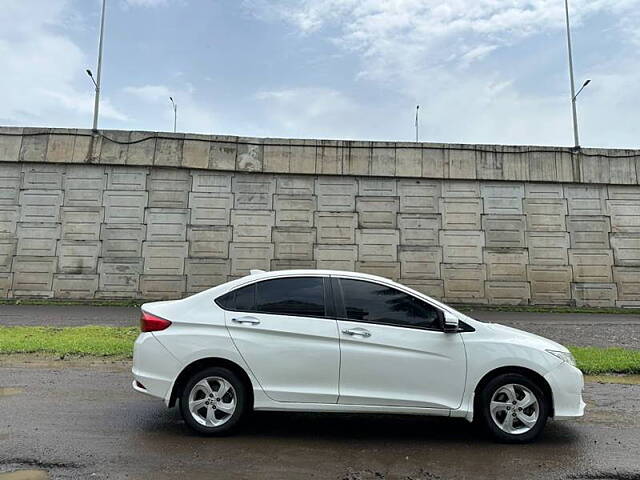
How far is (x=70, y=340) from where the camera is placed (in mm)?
8695

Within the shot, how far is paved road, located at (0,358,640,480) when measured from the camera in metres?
3.60

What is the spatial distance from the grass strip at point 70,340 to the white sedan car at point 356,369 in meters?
4.15

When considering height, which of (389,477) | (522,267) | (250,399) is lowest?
(389,477)

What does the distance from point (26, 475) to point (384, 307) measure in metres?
3.20

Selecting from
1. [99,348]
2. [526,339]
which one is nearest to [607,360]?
[526,339]

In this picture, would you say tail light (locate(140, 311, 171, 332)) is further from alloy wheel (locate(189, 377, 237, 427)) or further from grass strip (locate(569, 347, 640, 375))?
grass strip (locate(569, 347, 640, 375))

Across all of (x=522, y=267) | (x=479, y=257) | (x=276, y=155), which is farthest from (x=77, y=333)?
(x=522, y=267)

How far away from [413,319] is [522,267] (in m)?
13.3

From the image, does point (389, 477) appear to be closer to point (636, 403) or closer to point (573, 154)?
point (636, 403)

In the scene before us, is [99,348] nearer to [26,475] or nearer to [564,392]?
[26,475]

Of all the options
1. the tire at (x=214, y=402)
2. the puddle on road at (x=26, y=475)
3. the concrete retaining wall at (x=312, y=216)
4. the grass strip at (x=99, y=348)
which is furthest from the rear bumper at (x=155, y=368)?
the concrete retaining wall at (x=312, y=216)

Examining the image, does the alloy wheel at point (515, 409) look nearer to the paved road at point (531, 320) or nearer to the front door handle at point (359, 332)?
the front door handle at point (359, 332)

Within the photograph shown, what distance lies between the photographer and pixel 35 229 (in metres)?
15.8

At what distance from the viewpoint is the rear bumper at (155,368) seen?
4.32m
